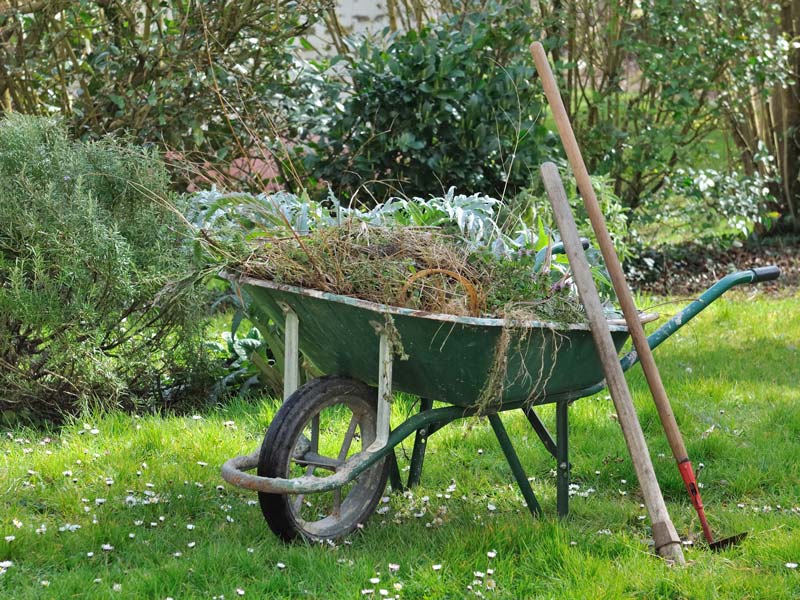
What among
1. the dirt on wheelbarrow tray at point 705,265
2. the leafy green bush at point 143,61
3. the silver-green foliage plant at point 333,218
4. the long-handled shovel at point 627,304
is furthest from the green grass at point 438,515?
the dirt on wheelbarrow tray at point 705,265

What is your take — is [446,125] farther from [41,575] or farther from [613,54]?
[41,575]

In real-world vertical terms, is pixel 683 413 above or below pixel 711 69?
below

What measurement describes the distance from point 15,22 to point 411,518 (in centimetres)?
347

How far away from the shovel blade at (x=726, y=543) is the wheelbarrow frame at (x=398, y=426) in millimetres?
445

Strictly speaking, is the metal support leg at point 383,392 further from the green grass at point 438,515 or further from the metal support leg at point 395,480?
the metal support leg at point 395,480

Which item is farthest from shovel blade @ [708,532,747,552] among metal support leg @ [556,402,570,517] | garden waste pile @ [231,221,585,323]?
garden waste pile @ [231,221,585,323]

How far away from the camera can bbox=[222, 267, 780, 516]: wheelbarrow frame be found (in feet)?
8.63

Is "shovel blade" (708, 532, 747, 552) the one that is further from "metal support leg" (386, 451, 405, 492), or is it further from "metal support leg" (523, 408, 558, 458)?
"metal support leg" (386, 451, 405, 492)

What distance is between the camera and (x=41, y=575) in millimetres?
2695

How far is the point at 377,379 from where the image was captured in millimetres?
2879

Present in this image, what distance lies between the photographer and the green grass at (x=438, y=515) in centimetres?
260

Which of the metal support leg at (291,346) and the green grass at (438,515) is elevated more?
the metal support leg at (291,346)

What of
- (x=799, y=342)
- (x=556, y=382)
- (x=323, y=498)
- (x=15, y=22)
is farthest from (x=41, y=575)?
(x=799, y=342)

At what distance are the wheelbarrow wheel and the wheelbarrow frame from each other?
84mm
